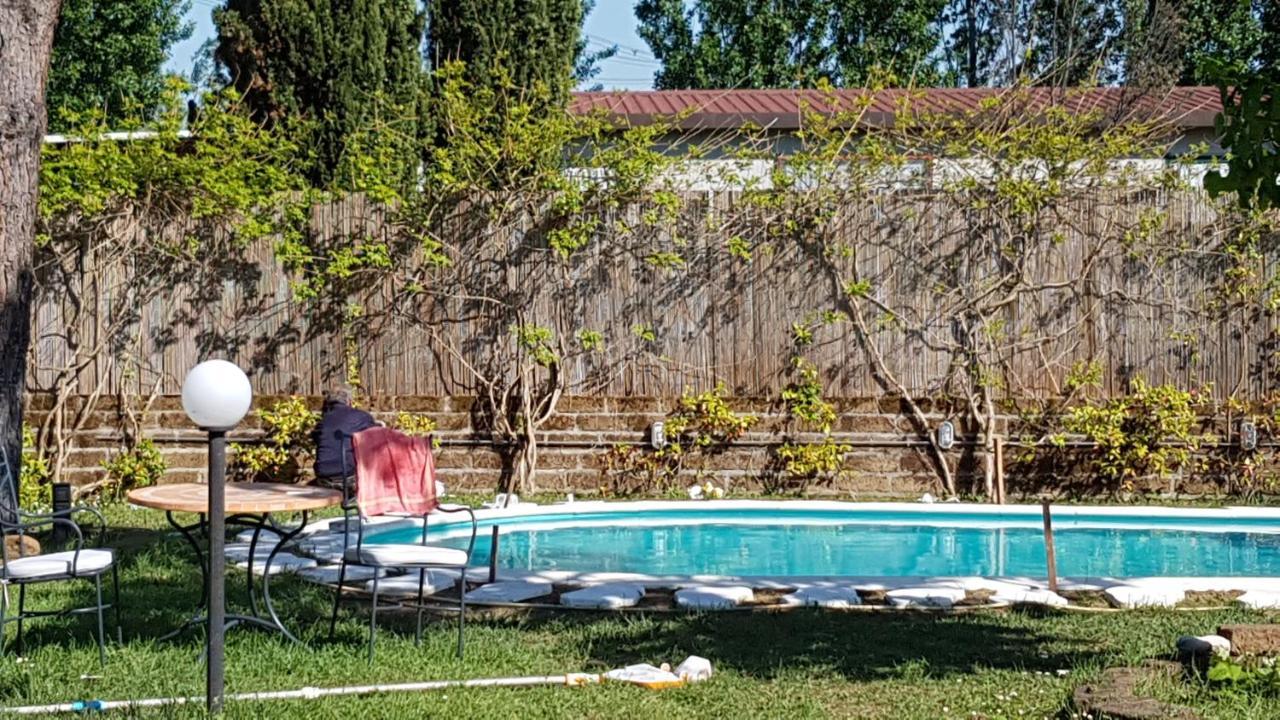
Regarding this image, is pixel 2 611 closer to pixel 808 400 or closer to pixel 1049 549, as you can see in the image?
pixel 1049 549

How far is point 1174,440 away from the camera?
10.7 meters

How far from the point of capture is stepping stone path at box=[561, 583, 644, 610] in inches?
261

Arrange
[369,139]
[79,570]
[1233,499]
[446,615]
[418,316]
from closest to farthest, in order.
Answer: [79,570], [446,615], [1233,499], [418,316], [369,139]

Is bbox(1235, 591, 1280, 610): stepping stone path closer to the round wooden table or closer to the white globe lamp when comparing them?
the round wooden table

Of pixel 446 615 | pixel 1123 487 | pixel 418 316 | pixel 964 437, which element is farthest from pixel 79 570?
pixel 1123 487

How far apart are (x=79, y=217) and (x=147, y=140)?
0.96 meters

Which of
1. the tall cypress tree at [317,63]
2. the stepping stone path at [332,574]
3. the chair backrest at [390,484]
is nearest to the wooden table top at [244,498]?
the chair backrest at [390,484]

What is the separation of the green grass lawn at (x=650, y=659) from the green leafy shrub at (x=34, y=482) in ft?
13.1

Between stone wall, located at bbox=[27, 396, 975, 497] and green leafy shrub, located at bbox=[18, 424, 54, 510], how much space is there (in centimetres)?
26

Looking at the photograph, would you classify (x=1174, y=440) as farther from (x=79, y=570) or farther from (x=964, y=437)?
(x=79, y=570)

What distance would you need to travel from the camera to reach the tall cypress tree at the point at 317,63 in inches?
495

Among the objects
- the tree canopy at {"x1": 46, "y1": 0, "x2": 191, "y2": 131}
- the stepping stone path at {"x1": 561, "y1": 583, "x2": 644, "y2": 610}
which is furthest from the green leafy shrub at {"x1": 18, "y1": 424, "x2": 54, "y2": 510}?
the tree canopy at {"x1": 46, "y1": 0, "x2": 191, "y2": 131}

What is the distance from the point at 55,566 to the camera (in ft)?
17.9

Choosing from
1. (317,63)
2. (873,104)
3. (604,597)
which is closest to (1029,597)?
(604,597)
